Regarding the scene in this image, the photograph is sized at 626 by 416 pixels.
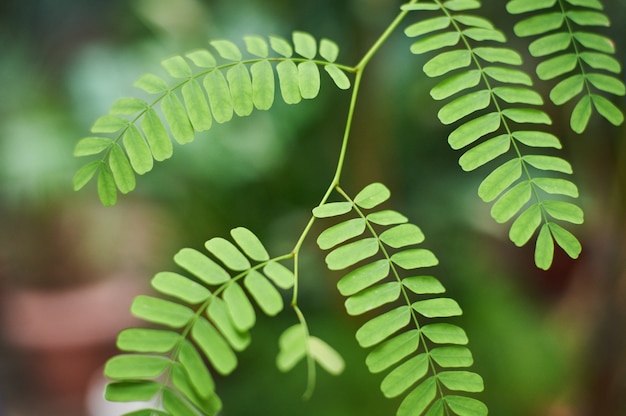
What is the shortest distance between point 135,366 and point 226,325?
0.09 meters

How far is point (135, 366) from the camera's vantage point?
54 centimetres

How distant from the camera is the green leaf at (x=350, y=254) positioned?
60 centimetres

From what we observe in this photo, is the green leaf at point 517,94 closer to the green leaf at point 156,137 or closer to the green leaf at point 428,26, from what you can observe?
the green leaf at point 428,26

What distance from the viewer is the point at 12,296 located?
8.59 feet

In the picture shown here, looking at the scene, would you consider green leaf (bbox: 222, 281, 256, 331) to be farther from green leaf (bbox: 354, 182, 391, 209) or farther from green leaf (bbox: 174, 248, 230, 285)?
green leaf (bbox: 354, 182, 391, 209)

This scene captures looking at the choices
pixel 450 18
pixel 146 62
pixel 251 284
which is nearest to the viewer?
pixel 251 284

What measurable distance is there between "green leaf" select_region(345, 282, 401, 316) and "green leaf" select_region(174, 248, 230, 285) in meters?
0.12

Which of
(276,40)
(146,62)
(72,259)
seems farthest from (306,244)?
(276,40)

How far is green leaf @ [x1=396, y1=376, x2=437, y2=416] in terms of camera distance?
0.58m

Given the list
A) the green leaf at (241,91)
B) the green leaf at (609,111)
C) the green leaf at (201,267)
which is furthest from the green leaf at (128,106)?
the green leaf at (609,111)

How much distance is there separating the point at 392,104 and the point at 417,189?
34 cm

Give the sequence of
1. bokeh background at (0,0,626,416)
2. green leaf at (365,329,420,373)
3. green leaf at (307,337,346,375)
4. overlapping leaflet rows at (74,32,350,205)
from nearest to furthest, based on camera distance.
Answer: green leaf at (307,337,346,375) → green leaf at (365,329,420,373) → overlapping leaflet rows at (74,32,350,205) → bokeh background at (0,0,626,416)

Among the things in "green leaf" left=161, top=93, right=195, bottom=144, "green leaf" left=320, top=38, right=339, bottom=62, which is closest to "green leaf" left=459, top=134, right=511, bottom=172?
"green leaf" left=320, top=38, right=339, bottom=62

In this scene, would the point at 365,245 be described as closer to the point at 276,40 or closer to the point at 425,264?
the point at 425,264
